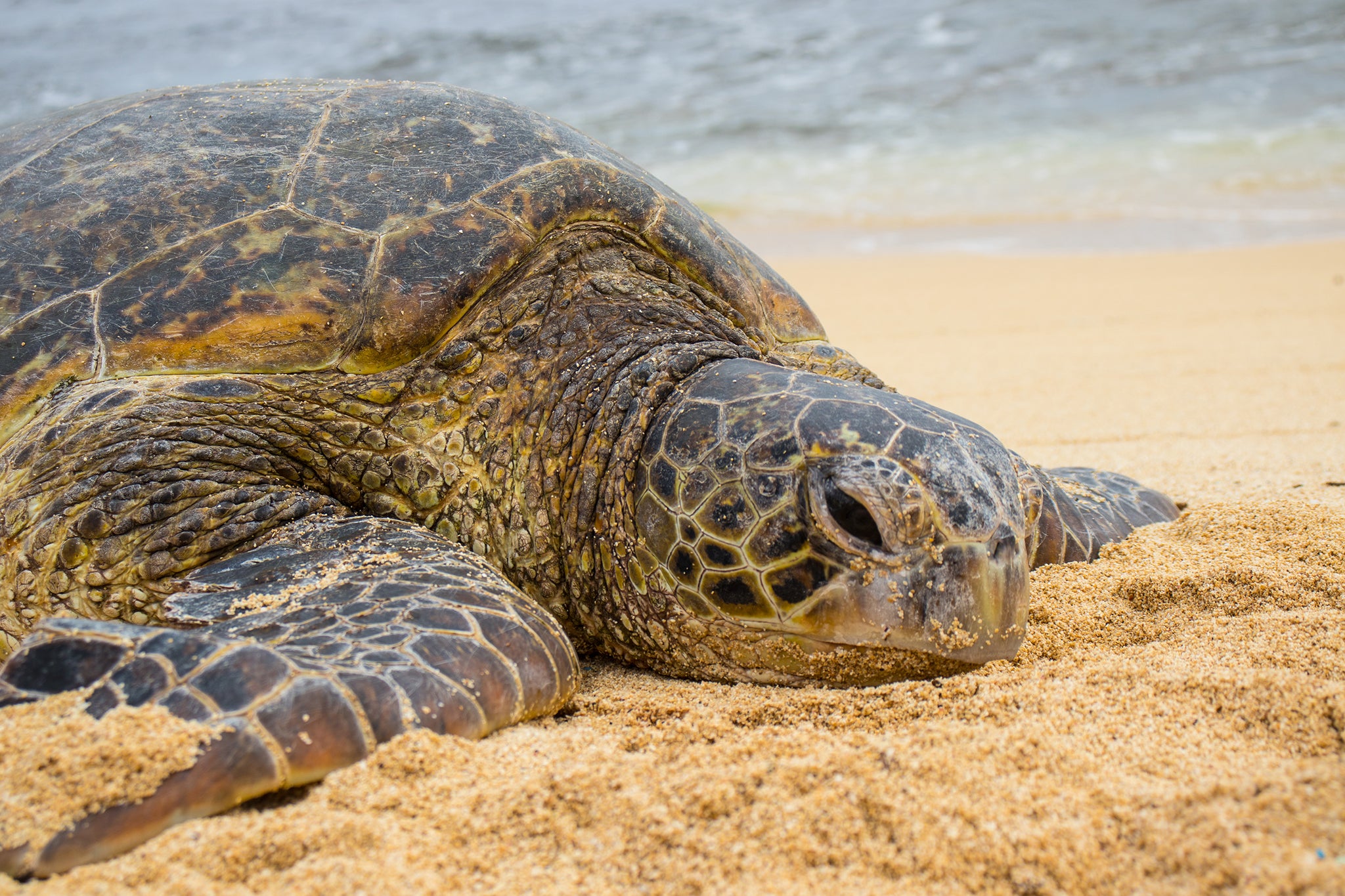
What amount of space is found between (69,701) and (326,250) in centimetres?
121

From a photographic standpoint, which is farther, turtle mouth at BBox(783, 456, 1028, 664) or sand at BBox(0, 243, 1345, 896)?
turtle mouth at BBox(783, 456, 1028, 664)

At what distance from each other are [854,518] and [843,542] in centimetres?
5

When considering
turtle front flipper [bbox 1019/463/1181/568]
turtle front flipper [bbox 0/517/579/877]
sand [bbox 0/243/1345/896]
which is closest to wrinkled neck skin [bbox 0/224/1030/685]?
sand [bbox 0/243/1345/896]

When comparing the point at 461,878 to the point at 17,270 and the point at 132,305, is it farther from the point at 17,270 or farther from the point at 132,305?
the point at 17,270

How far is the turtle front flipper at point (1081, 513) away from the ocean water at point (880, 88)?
6364 millimetres

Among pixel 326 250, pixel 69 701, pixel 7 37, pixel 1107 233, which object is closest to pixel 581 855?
pixel 69 701

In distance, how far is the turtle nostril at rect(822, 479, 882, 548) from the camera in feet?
6.02

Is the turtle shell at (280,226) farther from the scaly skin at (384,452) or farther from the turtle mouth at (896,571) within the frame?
the turtle mouth at (896,571)

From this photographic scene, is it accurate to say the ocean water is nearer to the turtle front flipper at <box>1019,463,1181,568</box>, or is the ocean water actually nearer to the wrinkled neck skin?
the turtle front flipper at <box>1019,463,1181,568</box>

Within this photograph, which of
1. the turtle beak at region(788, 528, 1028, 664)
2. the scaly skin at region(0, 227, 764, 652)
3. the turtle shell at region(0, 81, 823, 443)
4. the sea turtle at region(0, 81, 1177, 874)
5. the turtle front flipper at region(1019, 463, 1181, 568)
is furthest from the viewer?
the turtle front flipper at region(1019, 463, 1181, 568)

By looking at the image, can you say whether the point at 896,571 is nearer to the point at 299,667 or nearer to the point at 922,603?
the point at 922,603

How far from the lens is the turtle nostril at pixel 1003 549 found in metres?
1.86

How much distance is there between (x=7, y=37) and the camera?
25.1 metres

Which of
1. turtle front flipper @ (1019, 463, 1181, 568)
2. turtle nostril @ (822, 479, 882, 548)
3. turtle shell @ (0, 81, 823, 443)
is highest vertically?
turtle shell @ (0, 81, 823, 443)
